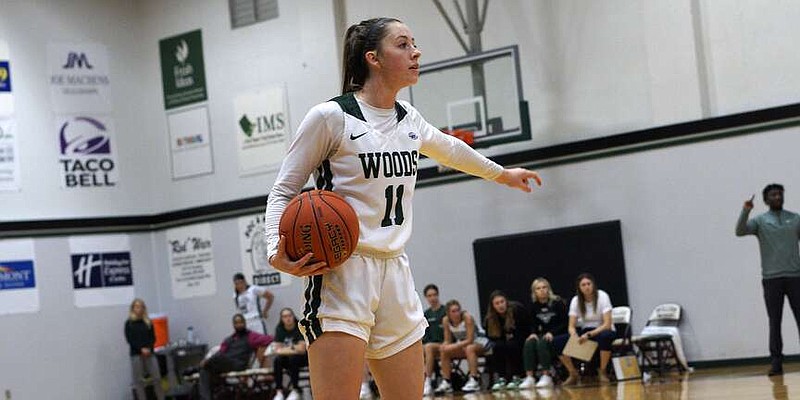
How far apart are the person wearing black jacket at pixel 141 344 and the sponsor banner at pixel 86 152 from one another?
219 cm

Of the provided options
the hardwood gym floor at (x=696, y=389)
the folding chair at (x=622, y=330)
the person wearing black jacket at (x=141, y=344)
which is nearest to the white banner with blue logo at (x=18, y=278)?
the person wearing black jacket at (x=141, y=344)

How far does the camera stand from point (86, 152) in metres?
18.8

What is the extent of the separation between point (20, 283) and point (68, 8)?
4.63 meters

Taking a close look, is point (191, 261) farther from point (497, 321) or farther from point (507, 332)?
point (507, 332)

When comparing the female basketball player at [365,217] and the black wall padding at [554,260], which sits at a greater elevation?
the female basketball player at [365,217]

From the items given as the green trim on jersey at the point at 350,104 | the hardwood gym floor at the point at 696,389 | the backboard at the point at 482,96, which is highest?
the backboard at the point at 482,96

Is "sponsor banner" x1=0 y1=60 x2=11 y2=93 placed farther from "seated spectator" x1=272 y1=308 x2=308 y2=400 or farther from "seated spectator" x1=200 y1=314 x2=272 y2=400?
"seated spectator" x1=272 y1=308 x2=308 y2=400

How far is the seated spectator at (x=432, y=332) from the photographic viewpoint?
48.8 ft

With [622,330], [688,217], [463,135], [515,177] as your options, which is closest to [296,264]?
[515,177]

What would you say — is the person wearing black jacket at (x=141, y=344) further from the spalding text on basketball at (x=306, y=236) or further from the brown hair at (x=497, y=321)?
the spalding text on basketball at (x=306, y=236)

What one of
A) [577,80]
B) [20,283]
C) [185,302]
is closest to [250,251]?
[185,302]

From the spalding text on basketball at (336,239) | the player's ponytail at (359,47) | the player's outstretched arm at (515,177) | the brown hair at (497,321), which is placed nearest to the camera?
the spalding text on basketball at (336,239)

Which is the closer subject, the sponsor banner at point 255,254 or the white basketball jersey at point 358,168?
the white basketball jersey at point 358,168

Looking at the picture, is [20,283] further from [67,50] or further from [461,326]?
[461,326]
